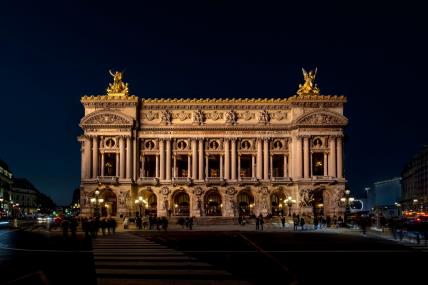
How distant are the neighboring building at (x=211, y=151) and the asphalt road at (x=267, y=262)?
62.5 meters

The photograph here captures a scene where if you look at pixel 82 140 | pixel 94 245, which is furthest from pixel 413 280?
pixel 82 140

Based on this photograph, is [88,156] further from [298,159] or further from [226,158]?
[298,159]

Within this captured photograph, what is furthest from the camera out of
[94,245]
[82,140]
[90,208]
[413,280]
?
[82,140]

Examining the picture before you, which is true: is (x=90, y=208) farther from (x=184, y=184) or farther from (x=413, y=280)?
(x=413, y=280)

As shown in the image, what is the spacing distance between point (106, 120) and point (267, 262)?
81.6m

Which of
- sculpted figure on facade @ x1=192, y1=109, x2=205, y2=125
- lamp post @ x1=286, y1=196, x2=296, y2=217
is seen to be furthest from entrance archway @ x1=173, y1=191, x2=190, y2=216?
lamp post @ x1=286, y1=196, x2=296, y2=217

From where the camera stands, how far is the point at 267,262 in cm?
3425

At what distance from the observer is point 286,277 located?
27.9 meters

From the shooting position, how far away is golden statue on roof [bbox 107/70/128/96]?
11456 centimetres

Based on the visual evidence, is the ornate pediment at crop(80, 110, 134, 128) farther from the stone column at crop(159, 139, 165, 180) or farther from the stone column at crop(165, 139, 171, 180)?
the stone column at crop(165, 139, 171, 180)

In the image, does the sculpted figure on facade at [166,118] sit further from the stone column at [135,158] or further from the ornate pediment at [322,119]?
the ornate pediment at [322,119]

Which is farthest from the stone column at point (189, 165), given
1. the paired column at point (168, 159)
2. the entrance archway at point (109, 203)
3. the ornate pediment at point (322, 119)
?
the ornate pediment at point (322, 119)

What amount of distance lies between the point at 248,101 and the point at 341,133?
17968 mm

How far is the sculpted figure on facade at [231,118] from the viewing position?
114125 millimetres
